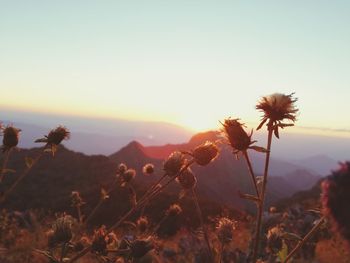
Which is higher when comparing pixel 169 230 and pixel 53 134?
pixel 53 134

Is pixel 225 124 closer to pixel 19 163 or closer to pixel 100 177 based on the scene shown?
pixel 100 177

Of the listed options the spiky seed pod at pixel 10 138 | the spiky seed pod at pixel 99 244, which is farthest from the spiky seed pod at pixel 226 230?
the spiky seed pod at pixel 10 138

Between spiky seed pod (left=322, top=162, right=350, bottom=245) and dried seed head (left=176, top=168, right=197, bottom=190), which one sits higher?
spiky seed pod (left=322, top=162, right=350, bottom=245)

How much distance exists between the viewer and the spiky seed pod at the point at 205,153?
446 cm

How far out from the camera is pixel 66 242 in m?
4.21

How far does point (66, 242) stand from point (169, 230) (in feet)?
68.9

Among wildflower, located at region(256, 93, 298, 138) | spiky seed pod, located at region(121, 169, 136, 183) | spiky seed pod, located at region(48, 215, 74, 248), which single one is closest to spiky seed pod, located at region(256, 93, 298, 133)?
wildflower, located at region(256, 93, 298, 138)

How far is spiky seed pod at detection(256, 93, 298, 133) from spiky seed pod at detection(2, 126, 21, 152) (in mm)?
2750

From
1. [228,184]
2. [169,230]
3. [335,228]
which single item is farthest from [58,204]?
[228,184]

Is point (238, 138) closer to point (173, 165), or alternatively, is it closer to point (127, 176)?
point (173, 165)

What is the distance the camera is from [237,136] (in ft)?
14.5

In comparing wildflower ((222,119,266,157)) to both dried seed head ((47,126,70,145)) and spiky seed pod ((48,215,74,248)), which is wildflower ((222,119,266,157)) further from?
dried seed head ((47,126,70,145))

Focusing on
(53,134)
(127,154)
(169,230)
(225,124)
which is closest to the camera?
(225,124)

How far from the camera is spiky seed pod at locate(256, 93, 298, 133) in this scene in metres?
4.64
